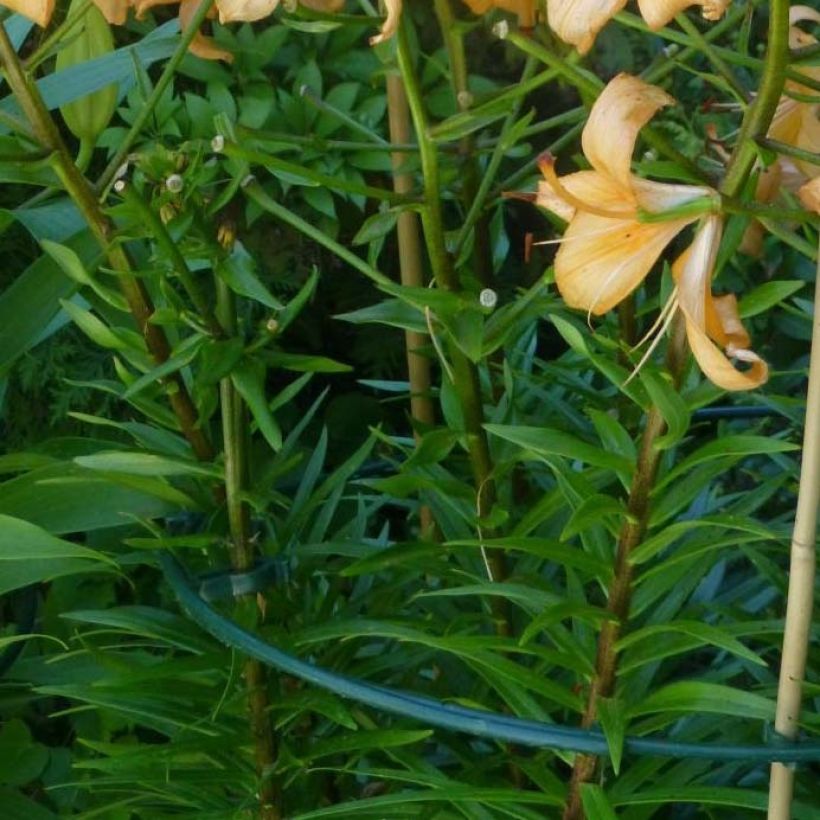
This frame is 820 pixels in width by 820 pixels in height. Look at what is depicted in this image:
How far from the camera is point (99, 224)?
511mm

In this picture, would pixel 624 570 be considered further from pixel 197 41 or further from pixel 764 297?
pixel 197 41

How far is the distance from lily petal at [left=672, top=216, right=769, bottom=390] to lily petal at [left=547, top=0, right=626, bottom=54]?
0.21ft

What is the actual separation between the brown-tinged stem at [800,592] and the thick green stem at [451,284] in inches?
5.2

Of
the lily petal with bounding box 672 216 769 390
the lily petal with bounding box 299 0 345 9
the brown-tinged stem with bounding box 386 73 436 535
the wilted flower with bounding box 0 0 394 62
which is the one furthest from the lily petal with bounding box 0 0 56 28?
the brown-tinged stem with bounding box 386 73 436 535

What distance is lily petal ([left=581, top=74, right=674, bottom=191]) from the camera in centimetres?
37

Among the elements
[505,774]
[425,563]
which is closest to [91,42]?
[425,563]

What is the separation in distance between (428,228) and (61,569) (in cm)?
26

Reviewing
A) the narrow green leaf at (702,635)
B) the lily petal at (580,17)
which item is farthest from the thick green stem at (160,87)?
the narrow green leaf at (702,635)

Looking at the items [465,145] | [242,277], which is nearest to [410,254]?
[465,145]

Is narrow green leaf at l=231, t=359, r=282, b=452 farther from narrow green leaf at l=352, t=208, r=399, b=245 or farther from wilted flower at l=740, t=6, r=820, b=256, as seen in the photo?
wilted flower at l=740, t=6, r=820, b=256

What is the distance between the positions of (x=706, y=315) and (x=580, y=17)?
0.09 metres

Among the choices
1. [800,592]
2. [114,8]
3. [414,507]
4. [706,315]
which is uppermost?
[114,8]

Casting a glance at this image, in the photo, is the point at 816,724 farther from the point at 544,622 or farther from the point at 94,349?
the point at 94,349

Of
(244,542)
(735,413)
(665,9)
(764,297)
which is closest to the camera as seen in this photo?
(665,9)
